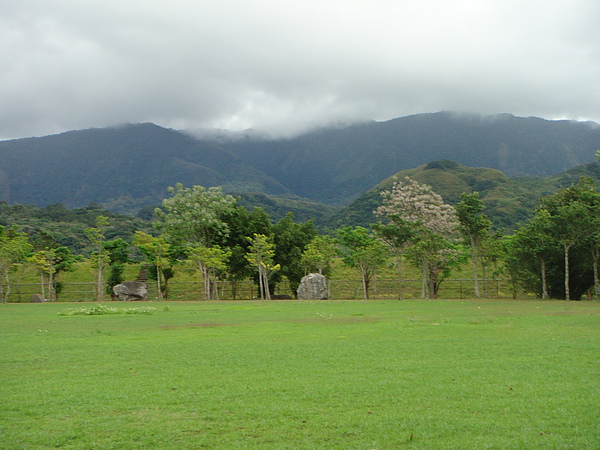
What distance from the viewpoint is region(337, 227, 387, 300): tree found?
4103 cm

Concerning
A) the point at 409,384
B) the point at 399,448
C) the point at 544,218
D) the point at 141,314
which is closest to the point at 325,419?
the point at 399,448

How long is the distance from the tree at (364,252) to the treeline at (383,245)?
0.34 ft

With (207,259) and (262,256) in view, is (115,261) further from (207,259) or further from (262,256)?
(262,256)

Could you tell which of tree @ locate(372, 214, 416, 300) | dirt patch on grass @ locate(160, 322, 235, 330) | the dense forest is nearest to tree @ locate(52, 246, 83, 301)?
the dense forest

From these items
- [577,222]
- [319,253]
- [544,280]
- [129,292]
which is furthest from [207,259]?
[577,222]

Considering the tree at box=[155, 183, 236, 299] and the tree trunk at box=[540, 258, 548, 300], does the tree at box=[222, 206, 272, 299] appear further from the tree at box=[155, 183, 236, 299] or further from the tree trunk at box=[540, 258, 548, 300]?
the tree trunk at box=[540, 258, 548, 300]

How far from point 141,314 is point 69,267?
30474 mm

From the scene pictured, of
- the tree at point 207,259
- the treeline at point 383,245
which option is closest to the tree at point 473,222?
the treeline at point 383,245

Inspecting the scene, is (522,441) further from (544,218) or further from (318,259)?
(318,259)

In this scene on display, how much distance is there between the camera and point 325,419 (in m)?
6.28

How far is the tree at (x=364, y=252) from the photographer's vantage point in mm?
41031

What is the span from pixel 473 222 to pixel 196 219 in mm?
24994

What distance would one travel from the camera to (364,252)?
4066 cm

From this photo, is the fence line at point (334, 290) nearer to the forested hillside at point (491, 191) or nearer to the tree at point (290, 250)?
the tree at point (290, 250)
